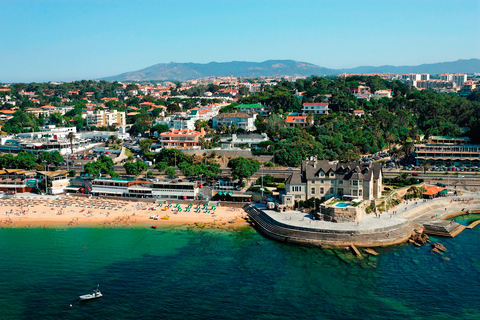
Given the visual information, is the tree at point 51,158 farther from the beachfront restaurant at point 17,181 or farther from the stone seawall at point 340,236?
the stone seawall at point 340,236

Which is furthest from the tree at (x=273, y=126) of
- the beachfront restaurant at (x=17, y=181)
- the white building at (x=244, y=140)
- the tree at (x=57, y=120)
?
the tree at (x=57, y=120)

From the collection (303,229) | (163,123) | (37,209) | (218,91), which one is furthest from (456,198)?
(218,91)

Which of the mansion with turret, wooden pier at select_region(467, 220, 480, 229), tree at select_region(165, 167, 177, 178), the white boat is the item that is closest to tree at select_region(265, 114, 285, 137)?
tree at select_region(165, 167, 177, 178)

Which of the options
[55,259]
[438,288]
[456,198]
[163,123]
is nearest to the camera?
[438,288]

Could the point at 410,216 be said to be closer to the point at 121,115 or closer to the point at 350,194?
the point at 350,194

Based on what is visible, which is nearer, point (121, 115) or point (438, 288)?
point (438, 288)

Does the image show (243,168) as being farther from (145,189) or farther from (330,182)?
(330,182)

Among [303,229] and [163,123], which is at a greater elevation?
[163,123]
